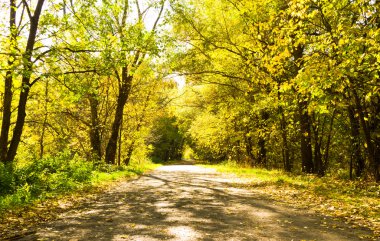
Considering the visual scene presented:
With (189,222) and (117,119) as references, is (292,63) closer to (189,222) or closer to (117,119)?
(189,222)

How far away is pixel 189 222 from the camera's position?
6.79 m

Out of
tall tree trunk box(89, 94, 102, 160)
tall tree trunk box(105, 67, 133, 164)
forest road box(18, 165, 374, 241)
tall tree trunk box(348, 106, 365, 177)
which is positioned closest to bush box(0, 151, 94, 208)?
forest road box(18, 165, 374, 241)

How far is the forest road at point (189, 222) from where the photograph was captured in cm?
578

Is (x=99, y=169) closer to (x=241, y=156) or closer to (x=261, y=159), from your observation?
(x=261, y=159)

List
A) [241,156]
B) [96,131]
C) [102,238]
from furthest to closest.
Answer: [241,156]
[96,131]
[102,238]

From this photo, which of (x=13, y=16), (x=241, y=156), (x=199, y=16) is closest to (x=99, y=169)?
(x=13, y=16)

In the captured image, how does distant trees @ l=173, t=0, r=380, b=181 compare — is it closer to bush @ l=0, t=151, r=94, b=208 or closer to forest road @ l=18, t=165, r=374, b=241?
forest road @ l=18, t=165, r=374, b=241

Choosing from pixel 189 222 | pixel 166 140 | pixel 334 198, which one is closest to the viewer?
pixel 189 222

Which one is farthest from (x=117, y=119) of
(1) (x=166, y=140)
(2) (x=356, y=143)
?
(1) (x=166, y=140)

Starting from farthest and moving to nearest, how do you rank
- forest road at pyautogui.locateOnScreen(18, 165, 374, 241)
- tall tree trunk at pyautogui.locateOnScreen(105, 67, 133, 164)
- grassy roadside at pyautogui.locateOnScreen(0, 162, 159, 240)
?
tall tree trunk at pyautogui.locateOnScreen(105, 67, 133, 164)
grassy roadside at pyautogui.locateOnScreen(0, 162, 159, 240)
forest road at pyautogui.locateOnScreen(18, 165, 374, 241)

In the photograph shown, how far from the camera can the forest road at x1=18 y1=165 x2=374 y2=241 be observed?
578cm

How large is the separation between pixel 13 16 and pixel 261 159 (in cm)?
1991

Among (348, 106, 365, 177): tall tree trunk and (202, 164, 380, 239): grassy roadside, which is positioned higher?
(348, 106, 365, 177): tall tree trunk

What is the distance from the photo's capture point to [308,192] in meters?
11.0
